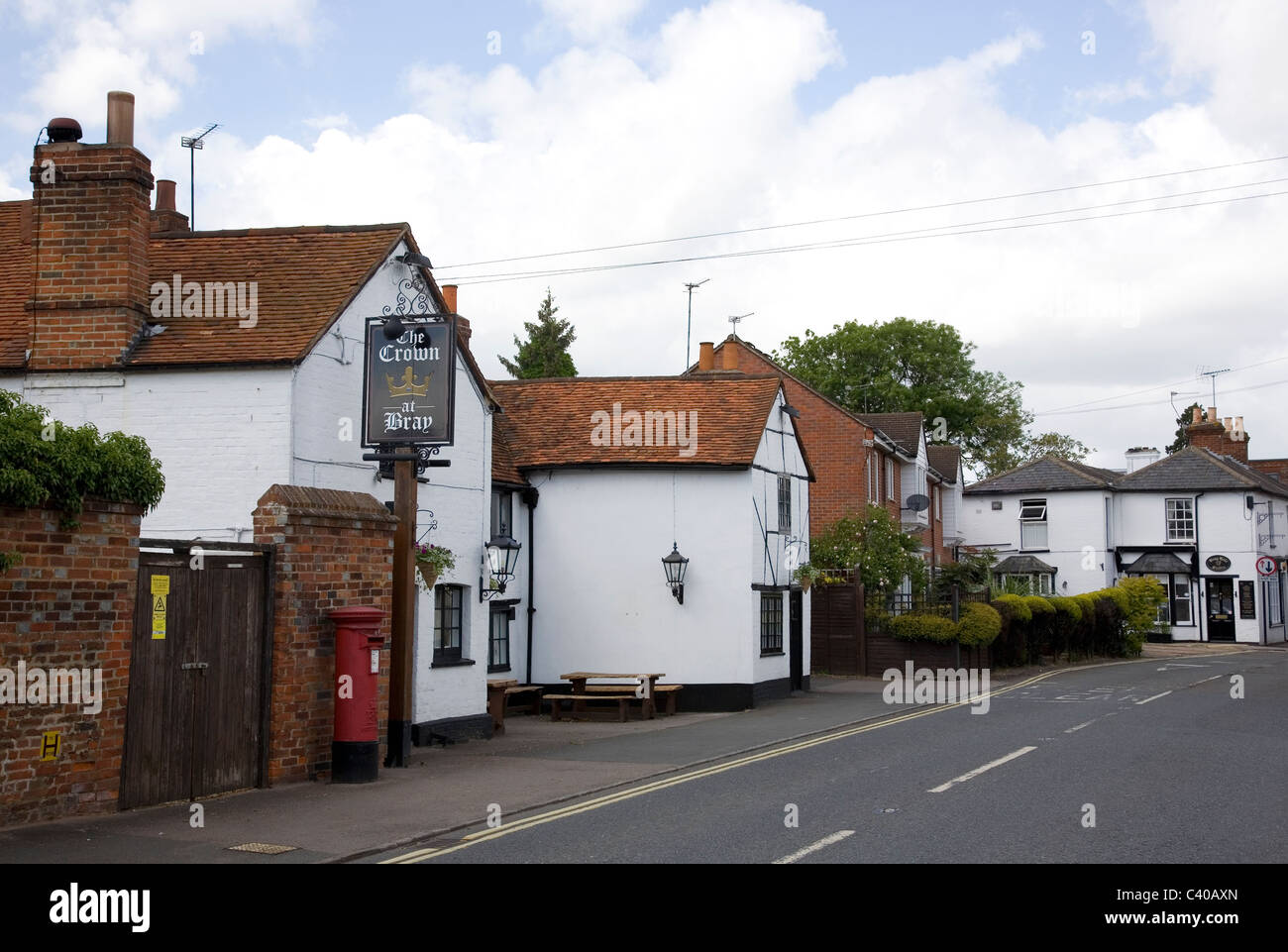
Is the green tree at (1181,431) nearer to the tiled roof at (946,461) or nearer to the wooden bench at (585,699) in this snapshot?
the tiled roof at (946,461)

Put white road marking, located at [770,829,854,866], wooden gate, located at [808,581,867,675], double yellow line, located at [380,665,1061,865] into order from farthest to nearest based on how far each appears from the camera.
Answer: wooden gate, located at [808,581,867,675]
double yellow line, located at [380,665,1061,865]
white road marking, located at [770,829,854,866]

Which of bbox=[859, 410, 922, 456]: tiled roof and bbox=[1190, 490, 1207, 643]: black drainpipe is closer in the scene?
bbox=[859, 410, 922, 456]: tiled roof

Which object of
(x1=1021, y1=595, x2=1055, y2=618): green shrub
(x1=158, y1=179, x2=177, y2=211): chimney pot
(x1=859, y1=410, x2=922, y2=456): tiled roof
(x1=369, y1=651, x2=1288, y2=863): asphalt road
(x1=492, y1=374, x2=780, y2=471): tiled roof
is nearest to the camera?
(x1=369, y1=651, x2=1288, y2=863): asphalt road

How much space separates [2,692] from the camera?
9.51 meters

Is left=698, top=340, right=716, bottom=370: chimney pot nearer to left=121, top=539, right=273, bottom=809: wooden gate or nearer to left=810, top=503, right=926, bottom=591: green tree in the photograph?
left=810, top=503, right=926, bottom=591: green tree

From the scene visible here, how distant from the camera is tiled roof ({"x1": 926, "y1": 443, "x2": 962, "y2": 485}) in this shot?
48000 mm

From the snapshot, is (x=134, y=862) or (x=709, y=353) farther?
(x=709, y=353)

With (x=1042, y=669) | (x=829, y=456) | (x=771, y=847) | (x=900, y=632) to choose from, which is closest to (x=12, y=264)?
(x=771, y=847)

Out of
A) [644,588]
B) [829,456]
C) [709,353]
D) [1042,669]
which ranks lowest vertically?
[1042,669]

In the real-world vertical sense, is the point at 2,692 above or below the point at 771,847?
above

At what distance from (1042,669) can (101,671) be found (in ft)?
88.8

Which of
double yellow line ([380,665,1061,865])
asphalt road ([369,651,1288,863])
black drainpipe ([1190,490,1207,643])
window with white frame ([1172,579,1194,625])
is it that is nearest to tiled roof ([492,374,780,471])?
double yellow line ([380,665,1061,865])

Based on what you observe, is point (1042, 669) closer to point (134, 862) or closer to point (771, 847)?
point (771, 847)

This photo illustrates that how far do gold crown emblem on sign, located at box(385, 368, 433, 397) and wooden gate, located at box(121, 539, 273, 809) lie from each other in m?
2.77
